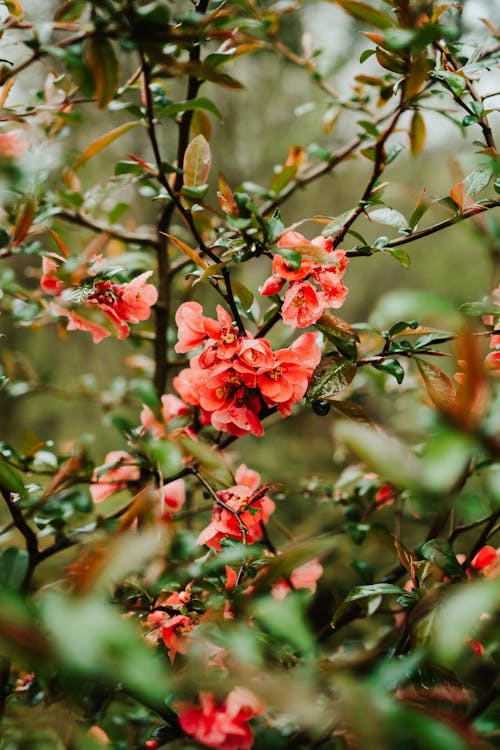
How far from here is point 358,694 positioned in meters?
0.26

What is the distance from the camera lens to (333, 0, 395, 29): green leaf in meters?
0.48

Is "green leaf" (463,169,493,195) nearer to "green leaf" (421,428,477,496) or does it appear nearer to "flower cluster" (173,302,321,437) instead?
"flower cluster" (173,302,321,437)

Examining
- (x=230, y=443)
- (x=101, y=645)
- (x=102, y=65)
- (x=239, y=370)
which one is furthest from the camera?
(x=230, y=443)

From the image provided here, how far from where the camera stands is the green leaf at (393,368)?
1.76 ft

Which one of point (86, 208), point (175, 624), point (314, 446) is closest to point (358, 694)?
point (175, 624)

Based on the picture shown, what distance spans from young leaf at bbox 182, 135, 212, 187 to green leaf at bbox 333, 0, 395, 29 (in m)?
0.17

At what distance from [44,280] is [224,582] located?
1.12ft

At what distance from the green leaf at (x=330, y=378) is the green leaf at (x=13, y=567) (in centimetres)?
31

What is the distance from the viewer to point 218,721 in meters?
0.41

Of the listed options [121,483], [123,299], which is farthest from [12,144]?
[121,483]

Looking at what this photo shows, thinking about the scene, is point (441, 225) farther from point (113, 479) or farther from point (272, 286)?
point (113, 479)

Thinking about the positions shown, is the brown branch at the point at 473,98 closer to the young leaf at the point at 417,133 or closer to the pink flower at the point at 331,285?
the young leaf at the point at 417,133

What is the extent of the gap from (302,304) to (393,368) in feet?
0.35

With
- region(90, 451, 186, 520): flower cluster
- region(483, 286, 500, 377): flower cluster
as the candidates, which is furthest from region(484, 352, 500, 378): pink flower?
region(90, 451, 186, 520): flower cluster
